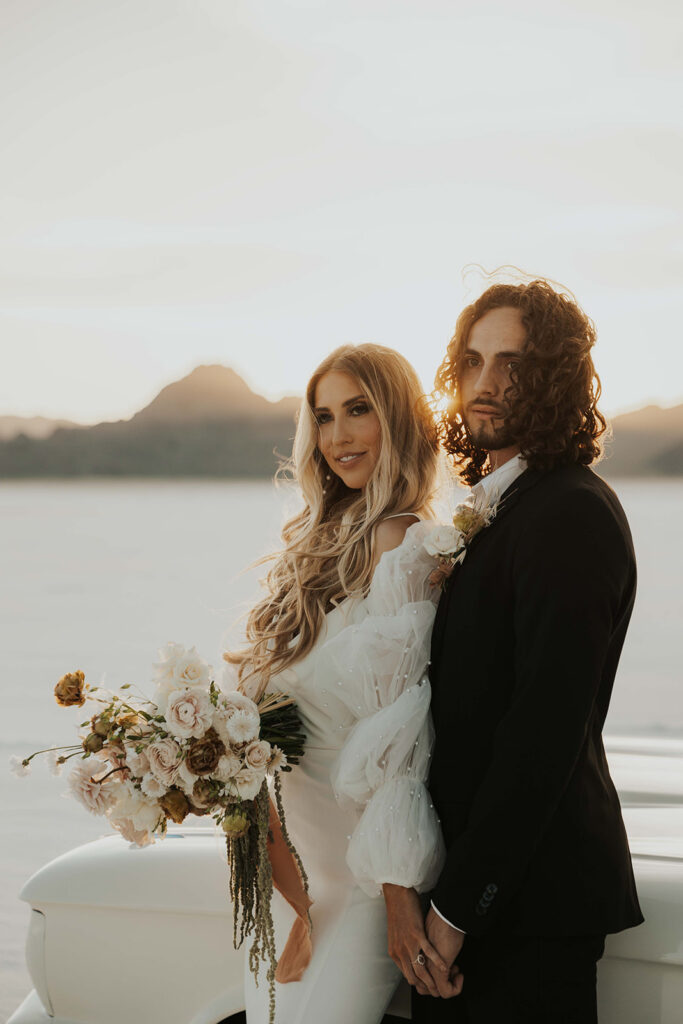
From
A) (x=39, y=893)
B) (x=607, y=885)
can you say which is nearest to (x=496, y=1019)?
(x=607, y=885)

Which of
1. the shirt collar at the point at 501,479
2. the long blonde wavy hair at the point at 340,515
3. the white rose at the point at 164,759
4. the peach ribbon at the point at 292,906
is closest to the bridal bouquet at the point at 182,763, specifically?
the white rose at the point at 164,759

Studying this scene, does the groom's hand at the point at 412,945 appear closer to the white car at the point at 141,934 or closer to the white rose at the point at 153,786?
the white car at the point at 141,934

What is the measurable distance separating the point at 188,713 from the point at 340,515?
95 cm

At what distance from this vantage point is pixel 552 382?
→ 203 centimetres

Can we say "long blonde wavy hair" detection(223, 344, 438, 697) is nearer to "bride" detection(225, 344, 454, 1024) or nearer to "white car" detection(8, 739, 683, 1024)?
"bride" detection(225, 344, 454, 1024)

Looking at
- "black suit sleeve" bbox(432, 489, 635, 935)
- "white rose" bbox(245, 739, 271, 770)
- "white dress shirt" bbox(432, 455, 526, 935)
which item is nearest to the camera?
"black suit sleeve" bbox(432, 489, 635, 935)

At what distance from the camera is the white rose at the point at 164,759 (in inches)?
77.4

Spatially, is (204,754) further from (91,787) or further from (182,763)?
(91,787)

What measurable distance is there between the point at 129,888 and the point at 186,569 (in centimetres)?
2554

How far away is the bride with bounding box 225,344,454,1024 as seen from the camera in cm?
205

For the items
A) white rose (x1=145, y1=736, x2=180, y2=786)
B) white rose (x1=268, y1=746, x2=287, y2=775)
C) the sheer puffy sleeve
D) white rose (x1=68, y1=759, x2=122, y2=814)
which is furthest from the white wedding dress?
white rose (x1=68, y1=759, x2=122, y2=814)

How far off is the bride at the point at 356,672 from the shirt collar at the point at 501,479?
0.20 metres

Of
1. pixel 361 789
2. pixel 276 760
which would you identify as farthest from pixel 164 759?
pixel 361 789

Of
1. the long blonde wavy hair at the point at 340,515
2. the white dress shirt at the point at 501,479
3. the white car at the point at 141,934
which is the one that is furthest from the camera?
the long blonde wavy hair at the point at 340,515
